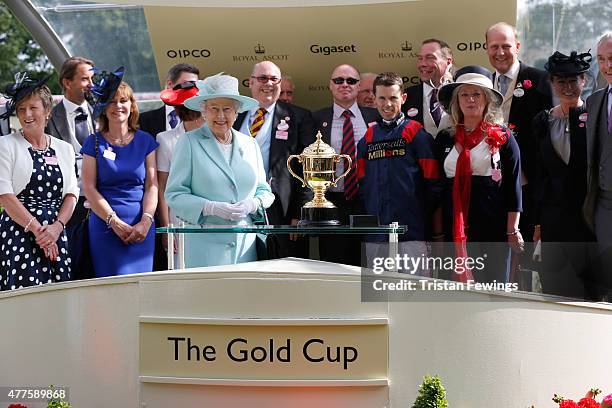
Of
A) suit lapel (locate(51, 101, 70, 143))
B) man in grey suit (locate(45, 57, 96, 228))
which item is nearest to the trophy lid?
man in grey suit (locate(45, 57, 96, 228))

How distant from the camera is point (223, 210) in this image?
22.5ft

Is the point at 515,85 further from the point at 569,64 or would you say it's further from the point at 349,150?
the point at 349,150

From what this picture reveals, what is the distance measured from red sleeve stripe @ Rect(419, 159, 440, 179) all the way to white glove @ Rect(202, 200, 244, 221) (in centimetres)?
147

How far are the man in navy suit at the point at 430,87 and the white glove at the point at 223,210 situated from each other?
81.5 inches

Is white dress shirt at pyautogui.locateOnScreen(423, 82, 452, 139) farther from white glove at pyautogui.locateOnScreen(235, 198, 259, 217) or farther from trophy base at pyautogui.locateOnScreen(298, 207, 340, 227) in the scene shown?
trophy base at pyautogui.locateOnScreen(298, 207, 340, 227)

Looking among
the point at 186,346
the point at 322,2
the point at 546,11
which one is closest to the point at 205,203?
the point at 186,346

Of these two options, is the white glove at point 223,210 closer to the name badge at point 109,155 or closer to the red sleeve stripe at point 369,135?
the name badge at point 109,155

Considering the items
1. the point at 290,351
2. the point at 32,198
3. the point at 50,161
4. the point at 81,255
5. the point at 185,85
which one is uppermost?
the point at 185,85

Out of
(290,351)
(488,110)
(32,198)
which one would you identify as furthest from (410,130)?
(290,351)

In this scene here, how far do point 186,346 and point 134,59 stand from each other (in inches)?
222

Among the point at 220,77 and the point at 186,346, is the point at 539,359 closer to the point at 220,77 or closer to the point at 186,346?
the point at 186,346

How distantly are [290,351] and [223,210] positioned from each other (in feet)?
4.55

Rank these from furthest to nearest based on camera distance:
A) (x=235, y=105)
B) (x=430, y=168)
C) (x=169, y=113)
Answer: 1. (x=169, y=113)
2. (x=430, y=168)
3. (x=235, y=105)

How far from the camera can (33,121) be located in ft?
26.0
